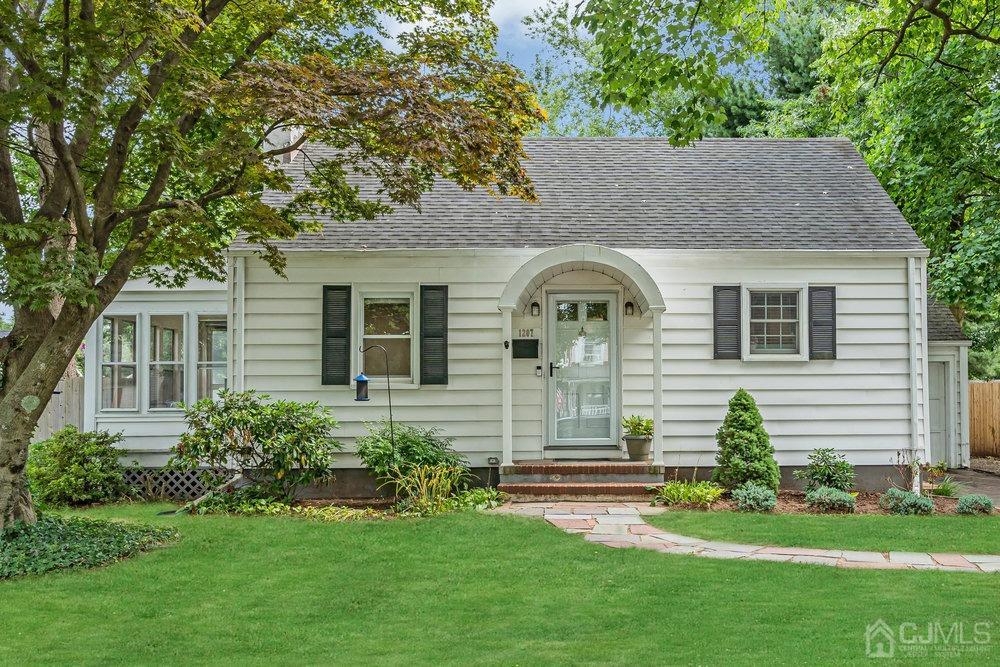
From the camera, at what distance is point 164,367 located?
37.6ft

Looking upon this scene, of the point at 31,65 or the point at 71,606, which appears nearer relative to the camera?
the point at 71,606

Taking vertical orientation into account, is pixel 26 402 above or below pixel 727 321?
below

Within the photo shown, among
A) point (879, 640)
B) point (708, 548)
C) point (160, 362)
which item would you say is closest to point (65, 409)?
point (160, 362)

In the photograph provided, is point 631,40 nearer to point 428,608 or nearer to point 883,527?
point 883,527

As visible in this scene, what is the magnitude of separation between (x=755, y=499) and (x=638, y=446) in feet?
5.67

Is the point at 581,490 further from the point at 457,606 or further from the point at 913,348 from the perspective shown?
the point at 913,348

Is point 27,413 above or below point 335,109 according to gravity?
below

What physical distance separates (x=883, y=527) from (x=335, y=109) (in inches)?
262

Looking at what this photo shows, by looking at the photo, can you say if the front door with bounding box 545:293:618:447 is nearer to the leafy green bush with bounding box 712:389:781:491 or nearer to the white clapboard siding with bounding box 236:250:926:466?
the white clapboard siding with bounding box 236:250:926:466

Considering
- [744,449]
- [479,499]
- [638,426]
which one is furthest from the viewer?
[638,426]

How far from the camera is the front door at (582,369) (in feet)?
36.4

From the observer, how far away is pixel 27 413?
7.42m

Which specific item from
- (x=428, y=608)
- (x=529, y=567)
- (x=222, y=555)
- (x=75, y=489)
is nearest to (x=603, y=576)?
(x=529, y=567)

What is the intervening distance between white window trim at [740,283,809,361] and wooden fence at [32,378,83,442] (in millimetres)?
9218
